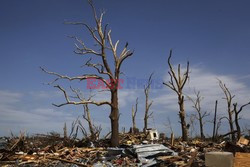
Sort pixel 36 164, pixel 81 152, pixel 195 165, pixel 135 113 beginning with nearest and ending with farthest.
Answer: pixel 195 165, pixel 36 164, pixel 81 152, pixel 135 113

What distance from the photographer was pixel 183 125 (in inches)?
708

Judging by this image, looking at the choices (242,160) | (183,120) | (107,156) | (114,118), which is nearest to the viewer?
(242,160)

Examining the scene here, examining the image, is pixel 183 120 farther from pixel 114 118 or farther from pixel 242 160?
pixel 242 160

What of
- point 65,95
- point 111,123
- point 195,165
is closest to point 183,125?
point 111,123

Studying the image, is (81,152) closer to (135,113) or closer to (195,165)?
(195,165)

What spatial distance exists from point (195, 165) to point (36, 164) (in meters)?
5.25

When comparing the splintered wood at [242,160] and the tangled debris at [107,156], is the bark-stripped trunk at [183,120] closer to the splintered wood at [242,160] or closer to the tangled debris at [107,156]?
the tangled debris at [107,156]

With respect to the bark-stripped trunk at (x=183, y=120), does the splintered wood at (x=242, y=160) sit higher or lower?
lower

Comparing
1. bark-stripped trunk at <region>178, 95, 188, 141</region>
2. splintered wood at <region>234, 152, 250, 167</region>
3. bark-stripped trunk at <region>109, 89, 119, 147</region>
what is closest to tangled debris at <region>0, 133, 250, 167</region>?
splintered wood at <region>234, 152, 250, 167</region>

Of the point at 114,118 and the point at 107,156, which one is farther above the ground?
Answer: the point at 114,118

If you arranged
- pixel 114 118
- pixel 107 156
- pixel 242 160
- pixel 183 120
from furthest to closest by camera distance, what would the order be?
1. pixel 183 120
2. pixel 114 118
3. pixel 107 156
4. pixel 242 160

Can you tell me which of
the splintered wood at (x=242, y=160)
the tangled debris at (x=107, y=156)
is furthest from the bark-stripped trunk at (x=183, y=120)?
the splintered wood at (x=242, y=160)

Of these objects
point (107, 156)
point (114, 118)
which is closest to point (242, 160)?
point (107, 156)

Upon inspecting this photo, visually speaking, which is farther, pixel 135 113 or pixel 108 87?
pixel 135 113
